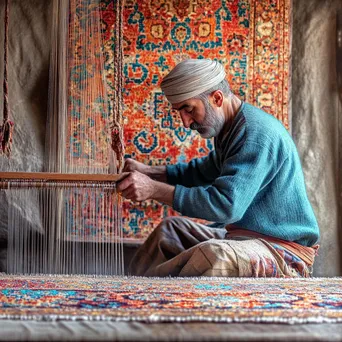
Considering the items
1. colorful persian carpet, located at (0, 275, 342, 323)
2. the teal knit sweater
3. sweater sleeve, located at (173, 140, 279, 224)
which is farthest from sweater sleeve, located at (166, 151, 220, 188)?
colorful persian carpet, located at (0, 275, 342, 323)

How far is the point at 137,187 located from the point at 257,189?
1.72ft

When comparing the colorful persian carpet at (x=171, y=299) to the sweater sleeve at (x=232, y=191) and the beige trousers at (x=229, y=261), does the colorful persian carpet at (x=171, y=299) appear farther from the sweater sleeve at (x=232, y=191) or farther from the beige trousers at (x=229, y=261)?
the sweater sleeve at (x=232, y=191)

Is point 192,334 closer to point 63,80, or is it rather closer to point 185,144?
point 63,80

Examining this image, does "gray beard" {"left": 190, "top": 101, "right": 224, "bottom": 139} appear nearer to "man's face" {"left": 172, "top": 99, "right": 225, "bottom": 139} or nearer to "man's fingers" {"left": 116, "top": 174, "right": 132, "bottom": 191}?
"man's face" {"left": 172, "top": 99, "right": 225, "bottom": 139}

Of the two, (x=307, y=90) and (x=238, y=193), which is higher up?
(x=307, y=90)

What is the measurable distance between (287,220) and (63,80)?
1.59m

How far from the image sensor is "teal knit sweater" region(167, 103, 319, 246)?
2.66m

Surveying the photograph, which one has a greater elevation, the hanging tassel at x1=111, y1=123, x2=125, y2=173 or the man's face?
the man's face

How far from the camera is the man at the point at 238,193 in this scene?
265 centimetres

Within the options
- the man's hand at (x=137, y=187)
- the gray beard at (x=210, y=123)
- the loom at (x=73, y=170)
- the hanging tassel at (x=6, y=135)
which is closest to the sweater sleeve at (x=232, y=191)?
the man's hand at (x=137, y=187)

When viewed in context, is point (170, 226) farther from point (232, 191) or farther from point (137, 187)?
point (232, 191)

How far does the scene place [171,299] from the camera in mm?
1788

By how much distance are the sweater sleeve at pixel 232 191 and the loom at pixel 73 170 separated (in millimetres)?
360

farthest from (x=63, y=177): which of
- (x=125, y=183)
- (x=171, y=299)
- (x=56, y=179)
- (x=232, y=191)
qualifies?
(x=171, y=299)
